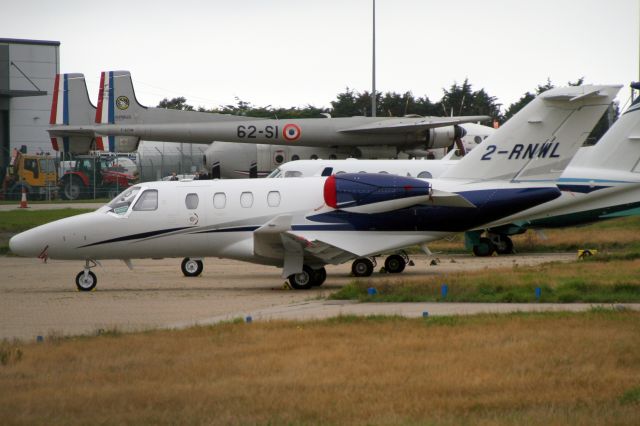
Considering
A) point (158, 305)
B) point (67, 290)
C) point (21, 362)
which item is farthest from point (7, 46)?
point (21, 362)

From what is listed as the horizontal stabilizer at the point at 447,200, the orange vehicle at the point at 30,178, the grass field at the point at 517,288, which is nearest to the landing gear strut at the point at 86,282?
the grass field at the point at 517,288

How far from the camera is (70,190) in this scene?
58.2m

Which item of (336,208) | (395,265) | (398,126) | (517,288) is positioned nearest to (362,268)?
(395,265)

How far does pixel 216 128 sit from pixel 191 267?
41.7 feet

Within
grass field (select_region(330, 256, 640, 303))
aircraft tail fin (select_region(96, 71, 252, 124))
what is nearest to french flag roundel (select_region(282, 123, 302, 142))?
aircraft tail fin (select_region(96, 71, 252, 124))

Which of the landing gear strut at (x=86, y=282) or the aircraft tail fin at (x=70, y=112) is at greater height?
the aircraft tail fin at (x=70, y=112)

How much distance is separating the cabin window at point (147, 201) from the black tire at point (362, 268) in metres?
4.77

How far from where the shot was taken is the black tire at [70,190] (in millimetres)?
58188

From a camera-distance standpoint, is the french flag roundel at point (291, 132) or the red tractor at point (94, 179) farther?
the red tractor at point (94, 179)

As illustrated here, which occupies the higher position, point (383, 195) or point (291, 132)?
point (291, 132)

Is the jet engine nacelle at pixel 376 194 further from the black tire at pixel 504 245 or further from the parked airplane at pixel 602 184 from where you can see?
the black tire at pixel 504 245

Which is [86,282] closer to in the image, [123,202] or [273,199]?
[123,202]

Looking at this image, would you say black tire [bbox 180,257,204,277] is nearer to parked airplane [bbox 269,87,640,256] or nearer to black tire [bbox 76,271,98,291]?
black tire [bbox 76,271,98,291]

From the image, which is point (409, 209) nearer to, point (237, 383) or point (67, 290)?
point (67, 290)
